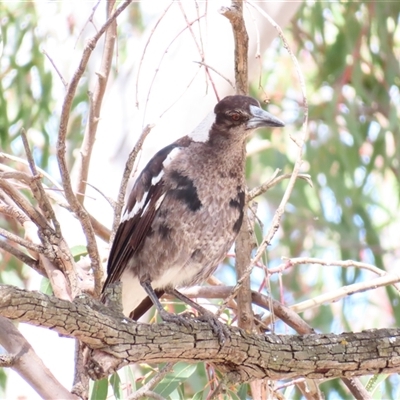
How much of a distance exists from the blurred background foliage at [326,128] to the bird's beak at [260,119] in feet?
4.58

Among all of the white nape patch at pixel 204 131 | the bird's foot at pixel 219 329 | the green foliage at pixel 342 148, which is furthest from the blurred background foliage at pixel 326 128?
the bird's foot at pixel 219 329

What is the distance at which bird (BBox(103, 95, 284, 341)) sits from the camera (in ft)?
7.66

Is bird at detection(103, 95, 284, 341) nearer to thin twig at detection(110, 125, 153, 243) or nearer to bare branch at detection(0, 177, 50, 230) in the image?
thin twig at detection(110, 125, 153, 243)

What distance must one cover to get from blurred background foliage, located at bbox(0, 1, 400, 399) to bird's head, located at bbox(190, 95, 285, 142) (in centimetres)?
134

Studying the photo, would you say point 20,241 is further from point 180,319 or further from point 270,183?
point 270,183

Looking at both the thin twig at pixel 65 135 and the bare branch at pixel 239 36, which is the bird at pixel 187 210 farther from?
the thin twig at pixel 65 135

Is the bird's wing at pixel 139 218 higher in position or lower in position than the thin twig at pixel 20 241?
higher

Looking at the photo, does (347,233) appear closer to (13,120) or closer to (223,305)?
(13,120)

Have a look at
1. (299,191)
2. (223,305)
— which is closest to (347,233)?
(299,191)

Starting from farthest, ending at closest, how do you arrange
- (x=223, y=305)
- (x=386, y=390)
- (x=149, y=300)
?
(x=386, y=390) → (x=149, y=300) → (x=223, y=305)

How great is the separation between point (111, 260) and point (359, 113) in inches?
114

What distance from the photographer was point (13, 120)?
3924 millimetres

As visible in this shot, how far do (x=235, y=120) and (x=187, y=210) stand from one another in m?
0.34

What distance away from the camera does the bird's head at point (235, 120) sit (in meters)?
2.40
